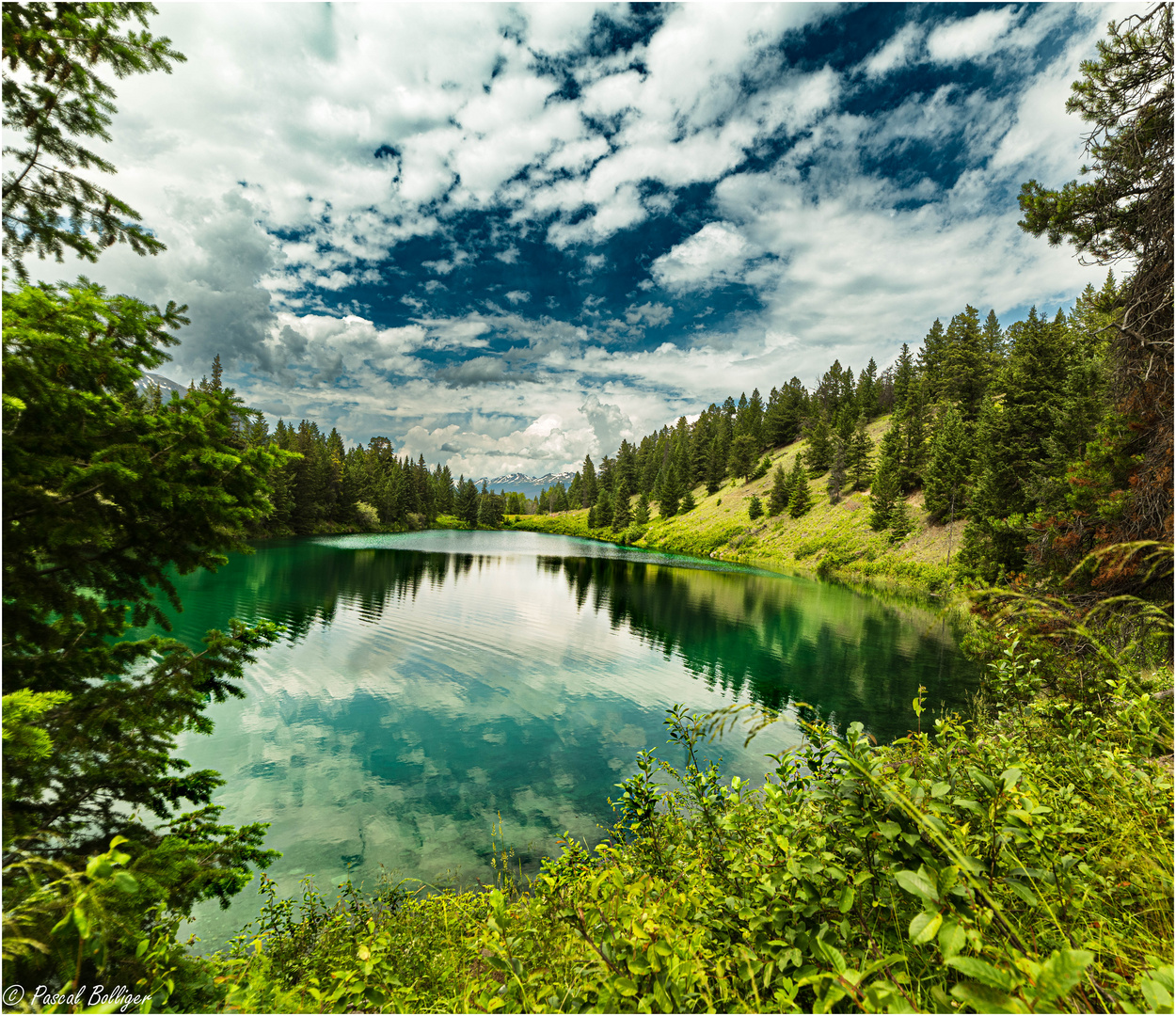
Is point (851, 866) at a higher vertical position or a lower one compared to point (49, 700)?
lower

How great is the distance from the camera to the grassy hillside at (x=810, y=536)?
134ft

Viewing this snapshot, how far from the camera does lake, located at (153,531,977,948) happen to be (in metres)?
8.45

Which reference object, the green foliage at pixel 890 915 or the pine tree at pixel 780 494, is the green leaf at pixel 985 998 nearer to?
the green foliage at pixel 890 915

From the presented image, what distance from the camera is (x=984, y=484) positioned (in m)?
24.8

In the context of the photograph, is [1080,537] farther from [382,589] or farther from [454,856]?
[382,589]

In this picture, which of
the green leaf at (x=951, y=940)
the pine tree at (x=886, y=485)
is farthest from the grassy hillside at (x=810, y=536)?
the green leaf at (x=951, y=940)

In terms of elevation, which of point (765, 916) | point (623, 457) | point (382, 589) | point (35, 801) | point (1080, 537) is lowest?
point (382, 589)

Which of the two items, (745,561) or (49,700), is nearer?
(49,700)

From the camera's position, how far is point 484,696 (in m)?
15.0

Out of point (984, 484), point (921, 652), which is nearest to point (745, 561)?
point (984, 484)

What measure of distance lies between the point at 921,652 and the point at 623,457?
92585 millimetres
